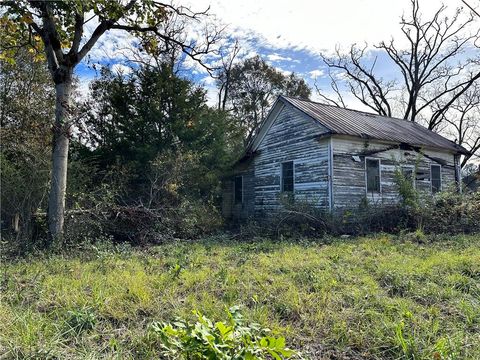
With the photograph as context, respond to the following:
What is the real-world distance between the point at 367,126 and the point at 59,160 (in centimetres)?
1183

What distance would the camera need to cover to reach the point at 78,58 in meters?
7.80

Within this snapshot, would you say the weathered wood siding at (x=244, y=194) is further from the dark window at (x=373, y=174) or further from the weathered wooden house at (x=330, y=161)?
the dark window at (x=373, y=174)

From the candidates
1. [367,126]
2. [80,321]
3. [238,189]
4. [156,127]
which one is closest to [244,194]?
[238,189]

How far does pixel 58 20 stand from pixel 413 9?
28.5 meters

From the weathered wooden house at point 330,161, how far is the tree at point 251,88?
1205 cm

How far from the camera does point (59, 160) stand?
759cm

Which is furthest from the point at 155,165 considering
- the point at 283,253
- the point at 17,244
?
the point at 283,253

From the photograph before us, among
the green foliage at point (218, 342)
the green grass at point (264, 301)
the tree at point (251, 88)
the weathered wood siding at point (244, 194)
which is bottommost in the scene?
the green grass at point (264, 301)

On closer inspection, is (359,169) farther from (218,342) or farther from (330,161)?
(218,342)

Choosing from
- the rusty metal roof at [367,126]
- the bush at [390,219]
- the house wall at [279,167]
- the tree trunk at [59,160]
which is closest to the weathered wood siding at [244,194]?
the house wall at [279,167]

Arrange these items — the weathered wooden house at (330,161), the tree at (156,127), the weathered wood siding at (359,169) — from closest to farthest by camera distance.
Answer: the weathered wood siding at (359,169) < the weathered wooden house at (330,161) < the tree at (156,127)

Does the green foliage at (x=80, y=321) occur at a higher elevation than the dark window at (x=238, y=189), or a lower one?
lower

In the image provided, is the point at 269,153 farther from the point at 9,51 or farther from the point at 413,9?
the point at 413,9

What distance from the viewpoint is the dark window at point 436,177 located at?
15625 mm
